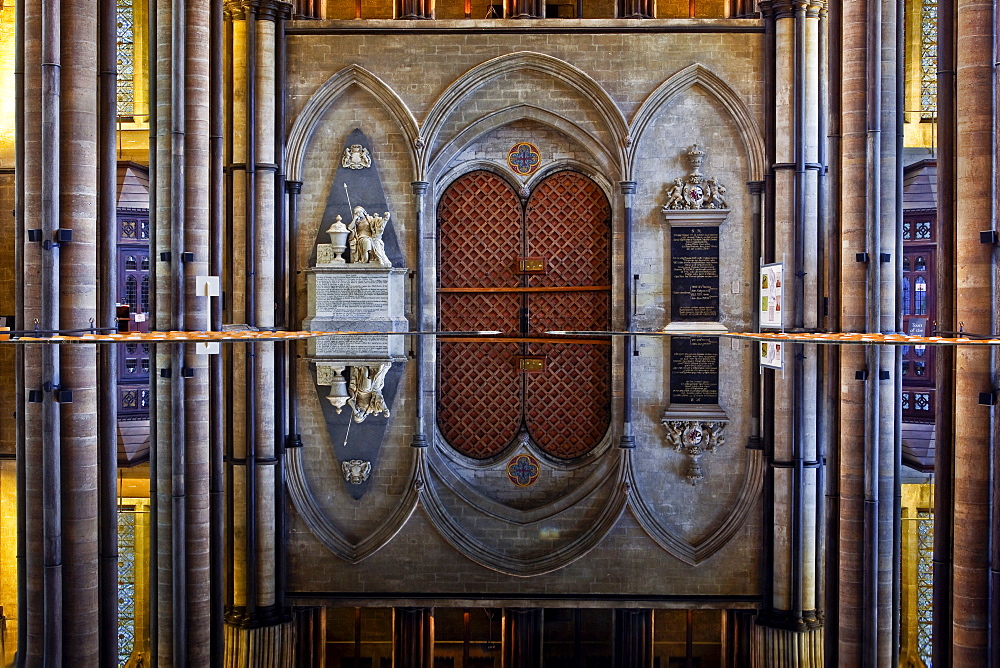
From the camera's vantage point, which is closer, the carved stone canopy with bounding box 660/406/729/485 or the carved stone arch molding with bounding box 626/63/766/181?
the carved stone canopy with bounding box 660/406/729/485

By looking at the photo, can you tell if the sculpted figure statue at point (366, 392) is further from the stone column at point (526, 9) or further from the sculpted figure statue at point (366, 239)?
the stone column at point (526, 9)

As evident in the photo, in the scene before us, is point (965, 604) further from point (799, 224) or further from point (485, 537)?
point (799, 224)

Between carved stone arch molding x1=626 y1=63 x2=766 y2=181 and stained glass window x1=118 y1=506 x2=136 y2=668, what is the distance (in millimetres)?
12109

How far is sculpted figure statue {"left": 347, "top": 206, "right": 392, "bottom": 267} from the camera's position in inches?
607

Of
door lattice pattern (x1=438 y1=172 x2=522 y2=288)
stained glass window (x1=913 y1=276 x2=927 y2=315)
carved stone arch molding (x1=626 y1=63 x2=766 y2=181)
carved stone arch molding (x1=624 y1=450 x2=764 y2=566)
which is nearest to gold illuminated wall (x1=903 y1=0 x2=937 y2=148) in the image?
stained glass window (x1=913 y1=276 x2=927 y2=315)

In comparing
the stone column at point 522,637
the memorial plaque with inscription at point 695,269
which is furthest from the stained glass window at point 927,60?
the stone column at point 522,637

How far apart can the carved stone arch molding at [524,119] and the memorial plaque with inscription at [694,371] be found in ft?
10.7

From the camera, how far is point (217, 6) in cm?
1333

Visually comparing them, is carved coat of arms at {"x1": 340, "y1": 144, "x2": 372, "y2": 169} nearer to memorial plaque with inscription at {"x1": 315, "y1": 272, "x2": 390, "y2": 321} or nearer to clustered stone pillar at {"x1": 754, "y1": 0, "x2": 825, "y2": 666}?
memorial plaque with inscription at {"x1": 315, "y1": 272, "x2": 390, "y2": 321}

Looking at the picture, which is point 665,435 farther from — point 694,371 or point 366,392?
point 694,371

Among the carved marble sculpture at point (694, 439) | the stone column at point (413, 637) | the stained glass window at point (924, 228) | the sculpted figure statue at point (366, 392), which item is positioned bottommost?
the stone column at point (413, 637)

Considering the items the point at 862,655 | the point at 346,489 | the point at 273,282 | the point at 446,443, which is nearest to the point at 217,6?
the point at 273,282

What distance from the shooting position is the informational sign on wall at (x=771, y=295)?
12664 mm

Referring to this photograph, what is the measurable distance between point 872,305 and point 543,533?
7649mm
